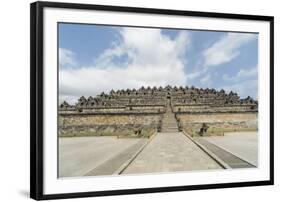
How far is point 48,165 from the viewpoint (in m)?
4.64

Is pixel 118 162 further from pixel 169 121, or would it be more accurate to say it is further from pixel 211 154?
pixel 211 154

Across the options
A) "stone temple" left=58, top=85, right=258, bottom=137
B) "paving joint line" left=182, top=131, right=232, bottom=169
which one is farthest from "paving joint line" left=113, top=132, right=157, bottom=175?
"paving joint line" left=182, top=131, right=232, bottom=169

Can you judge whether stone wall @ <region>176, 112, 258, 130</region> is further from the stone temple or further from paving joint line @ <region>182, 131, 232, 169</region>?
paving joint line @ <region>182, 131, 232, 169</region>

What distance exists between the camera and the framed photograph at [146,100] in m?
4.67

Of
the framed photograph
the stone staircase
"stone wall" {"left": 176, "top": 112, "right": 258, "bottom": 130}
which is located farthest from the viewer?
"stone wall" {"left": 176, "top": 112, "right": 258, "bottom": 130}

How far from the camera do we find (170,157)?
5.09m

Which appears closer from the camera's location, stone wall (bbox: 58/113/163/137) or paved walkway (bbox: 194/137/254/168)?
stone wall (bbox: 58/113/163/137)

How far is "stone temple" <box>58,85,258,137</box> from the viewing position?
16.0 feet

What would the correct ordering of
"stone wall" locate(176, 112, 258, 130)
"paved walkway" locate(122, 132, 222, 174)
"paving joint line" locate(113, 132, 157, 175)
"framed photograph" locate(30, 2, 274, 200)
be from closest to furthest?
"framed photograph" locate(30, 2, 274, 200)
"paving joint line" locate(113, 132, 157, 175)
"paved walkway" locate(122, 132, 222, 174)
"stone wall" locate(176, 112, 258, 130)

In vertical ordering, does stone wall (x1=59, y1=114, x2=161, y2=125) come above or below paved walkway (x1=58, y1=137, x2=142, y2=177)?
above

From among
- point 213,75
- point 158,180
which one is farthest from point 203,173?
point 213,75

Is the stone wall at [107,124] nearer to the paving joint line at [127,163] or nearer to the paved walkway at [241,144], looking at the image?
the paving joint line at [127,163]

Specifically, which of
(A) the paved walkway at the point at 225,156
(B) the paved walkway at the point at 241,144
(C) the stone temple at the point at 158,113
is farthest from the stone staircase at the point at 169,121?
(B) the paved walkway at the point at 241,144

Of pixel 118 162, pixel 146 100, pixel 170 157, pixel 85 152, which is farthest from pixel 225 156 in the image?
pixel 85 152
